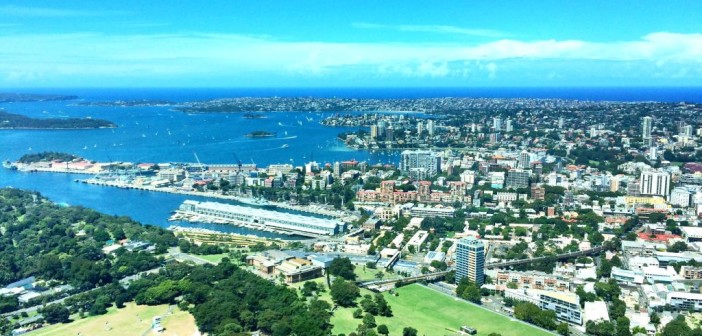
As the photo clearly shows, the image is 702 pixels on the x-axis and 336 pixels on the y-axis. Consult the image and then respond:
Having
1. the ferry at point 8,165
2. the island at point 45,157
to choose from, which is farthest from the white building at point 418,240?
the ferry at point 8,165

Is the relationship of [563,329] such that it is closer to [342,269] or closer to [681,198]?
[342,269]

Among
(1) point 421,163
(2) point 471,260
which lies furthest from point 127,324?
(1) point 421,163

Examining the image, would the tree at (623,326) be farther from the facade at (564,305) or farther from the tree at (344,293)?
the tree at (344,293)

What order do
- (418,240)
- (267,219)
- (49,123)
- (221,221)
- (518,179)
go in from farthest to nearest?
(49,123)
(518,179)
(221,221)
(267,219)
(418,240)

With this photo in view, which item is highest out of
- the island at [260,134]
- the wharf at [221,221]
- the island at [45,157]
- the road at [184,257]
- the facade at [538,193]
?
the island at [260,134]

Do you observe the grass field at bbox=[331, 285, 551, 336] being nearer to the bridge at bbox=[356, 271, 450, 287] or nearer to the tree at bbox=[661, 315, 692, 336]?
the bridge at bbox=[356, 271, 450, 287]

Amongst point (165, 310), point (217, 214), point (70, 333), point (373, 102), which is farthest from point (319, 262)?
point (373, 102)
